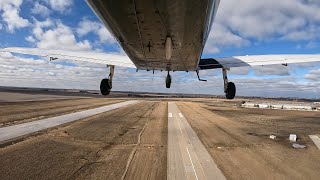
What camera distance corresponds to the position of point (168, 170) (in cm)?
1092

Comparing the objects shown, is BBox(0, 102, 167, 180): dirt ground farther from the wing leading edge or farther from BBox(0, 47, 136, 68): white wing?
the wing leading edge

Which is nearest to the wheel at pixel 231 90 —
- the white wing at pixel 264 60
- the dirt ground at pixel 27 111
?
the white wing at pixel 264 60

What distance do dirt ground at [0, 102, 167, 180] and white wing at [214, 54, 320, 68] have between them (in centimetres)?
991

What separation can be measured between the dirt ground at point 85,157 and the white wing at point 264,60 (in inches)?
390

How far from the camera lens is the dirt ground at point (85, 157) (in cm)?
1010

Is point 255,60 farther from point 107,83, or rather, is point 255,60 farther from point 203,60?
point 107,83

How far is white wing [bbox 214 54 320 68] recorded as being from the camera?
23.8 m

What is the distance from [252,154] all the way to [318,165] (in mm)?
2714

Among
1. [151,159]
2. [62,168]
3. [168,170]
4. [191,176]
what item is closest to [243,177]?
[191,176]

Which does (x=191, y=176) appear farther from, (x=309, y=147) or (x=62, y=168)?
(x=309, y=147)

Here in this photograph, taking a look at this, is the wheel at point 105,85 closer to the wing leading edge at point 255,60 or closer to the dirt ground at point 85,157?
the wing leading edge at point 255,60

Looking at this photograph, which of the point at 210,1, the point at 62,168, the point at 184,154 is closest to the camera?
the point at 210,1

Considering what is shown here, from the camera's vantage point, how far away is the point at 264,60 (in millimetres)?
24766

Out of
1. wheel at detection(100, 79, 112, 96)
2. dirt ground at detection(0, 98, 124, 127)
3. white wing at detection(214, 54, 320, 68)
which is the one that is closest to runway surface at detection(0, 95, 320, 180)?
dirt ground at detection(0, 98, 124, 127)
